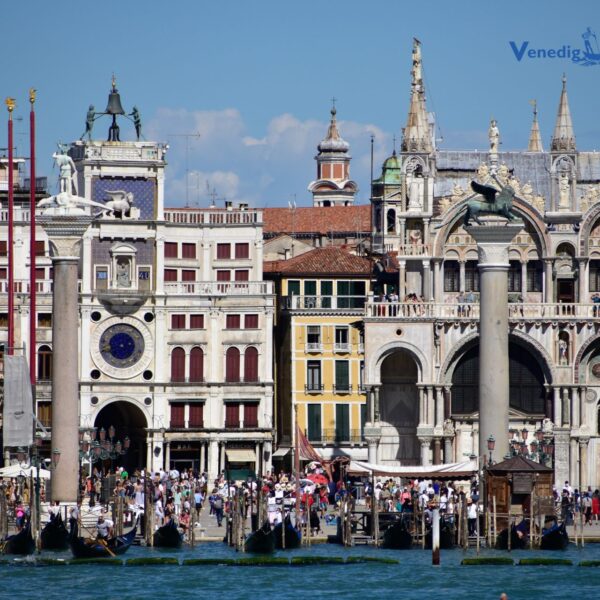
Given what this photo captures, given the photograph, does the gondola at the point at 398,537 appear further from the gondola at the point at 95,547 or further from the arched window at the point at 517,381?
the arched window at the point at 517,381

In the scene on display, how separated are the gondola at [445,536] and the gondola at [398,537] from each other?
81cm

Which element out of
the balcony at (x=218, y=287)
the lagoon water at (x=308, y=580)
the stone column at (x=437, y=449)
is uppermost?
the balcony at (x=218, y=287)

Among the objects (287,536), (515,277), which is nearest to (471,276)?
(515,277)

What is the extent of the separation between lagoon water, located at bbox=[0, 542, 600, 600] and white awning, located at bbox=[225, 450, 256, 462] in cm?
3202

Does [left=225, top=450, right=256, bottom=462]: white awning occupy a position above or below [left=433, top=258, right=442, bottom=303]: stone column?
below

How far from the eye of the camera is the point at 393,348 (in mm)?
104125

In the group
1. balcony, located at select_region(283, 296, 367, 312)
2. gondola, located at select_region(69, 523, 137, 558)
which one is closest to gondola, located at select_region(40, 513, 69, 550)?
gondola, located at select_region(69, 523, 137, 558)

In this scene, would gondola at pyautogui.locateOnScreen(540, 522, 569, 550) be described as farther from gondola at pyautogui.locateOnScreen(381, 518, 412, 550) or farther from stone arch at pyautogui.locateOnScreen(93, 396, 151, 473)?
stone arch at pyautogui.locateOnScreen(93, 396, 151, 473)

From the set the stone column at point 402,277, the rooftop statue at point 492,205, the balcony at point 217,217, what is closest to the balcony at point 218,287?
the balcony at point 217,217

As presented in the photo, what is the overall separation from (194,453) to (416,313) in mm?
14828

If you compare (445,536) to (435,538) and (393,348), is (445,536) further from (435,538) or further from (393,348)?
(393,348)

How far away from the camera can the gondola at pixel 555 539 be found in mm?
82875

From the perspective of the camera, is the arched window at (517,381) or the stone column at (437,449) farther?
the arched window at (517,381)

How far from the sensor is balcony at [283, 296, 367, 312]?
11831cm
